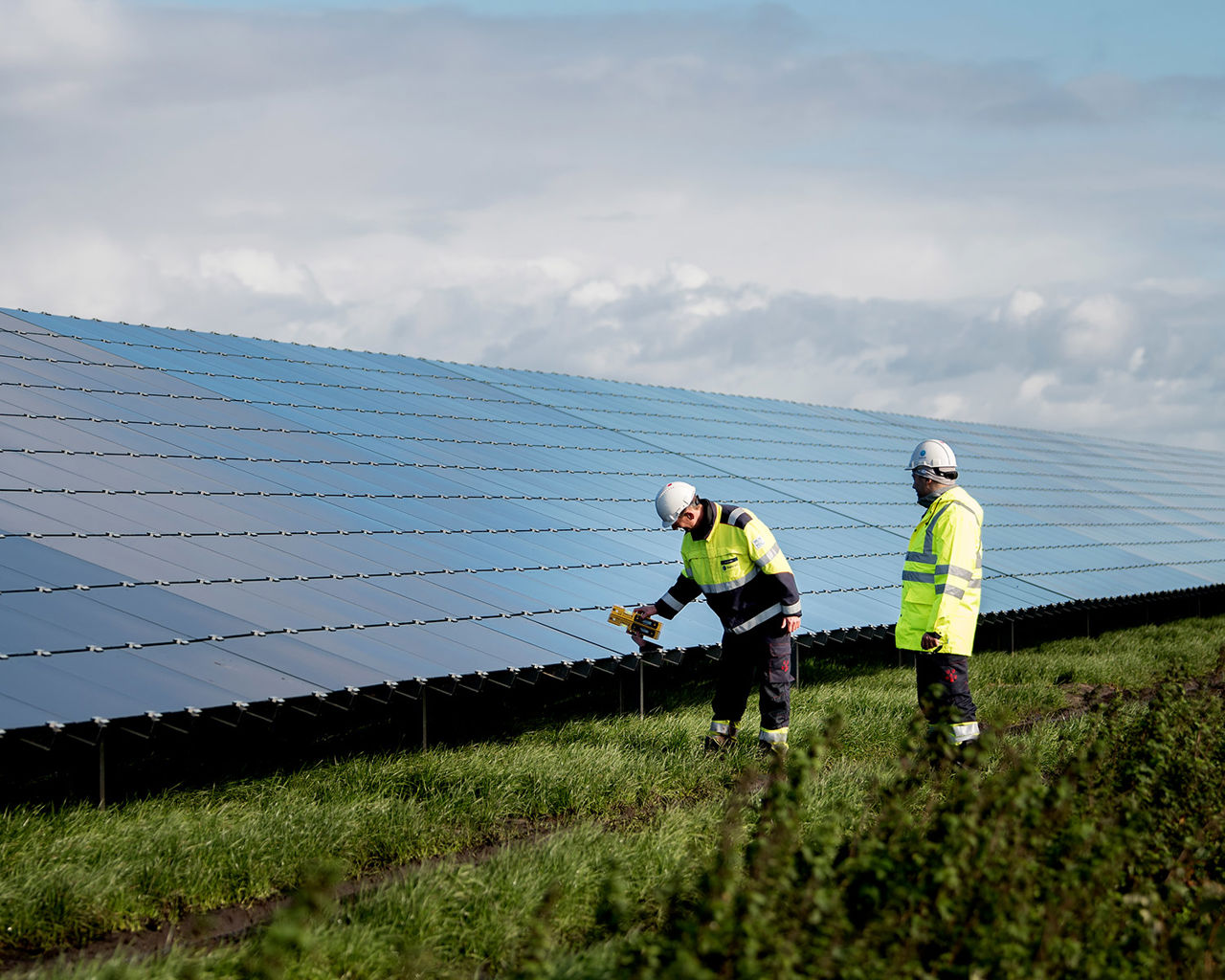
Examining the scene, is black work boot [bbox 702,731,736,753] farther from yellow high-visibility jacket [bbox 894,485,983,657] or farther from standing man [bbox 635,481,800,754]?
yellow high-visibility jacket [bbox 894,485,983,657]

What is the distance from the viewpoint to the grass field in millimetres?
5184

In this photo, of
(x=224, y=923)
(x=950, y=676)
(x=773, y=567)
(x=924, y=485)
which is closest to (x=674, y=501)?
(x=773, y=567)

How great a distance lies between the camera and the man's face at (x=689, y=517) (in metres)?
9.34

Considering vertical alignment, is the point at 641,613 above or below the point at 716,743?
above

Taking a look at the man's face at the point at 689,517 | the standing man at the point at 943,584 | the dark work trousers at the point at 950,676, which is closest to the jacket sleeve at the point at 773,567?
the man's face at the point at 689,517

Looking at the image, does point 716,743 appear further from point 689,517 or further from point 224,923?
point 224,923

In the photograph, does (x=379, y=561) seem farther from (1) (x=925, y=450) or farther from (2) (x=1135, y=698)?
(2) (x=1135, y=698)

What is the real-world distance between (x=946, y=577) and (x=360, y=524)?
504 centimetres

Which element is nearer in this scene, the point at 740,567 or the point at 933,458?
the point at 933,458

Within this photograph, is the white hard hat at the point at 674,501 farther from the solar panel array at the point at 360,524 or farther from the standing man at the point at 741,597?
the solar panel array at the point at 360,524

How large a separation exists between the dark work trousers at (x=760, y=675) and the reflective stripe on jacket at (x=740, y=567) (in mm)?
108

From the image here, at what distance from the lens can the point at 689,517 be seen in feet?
30.8

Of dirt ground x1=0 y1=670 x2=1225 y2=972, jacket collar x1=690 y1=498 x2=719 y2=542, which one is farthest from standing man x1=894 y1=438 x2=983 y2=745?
dirt ground x1=0 y1=670 x2=1225 y2=972

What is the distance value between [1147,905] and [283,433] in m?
10.1
